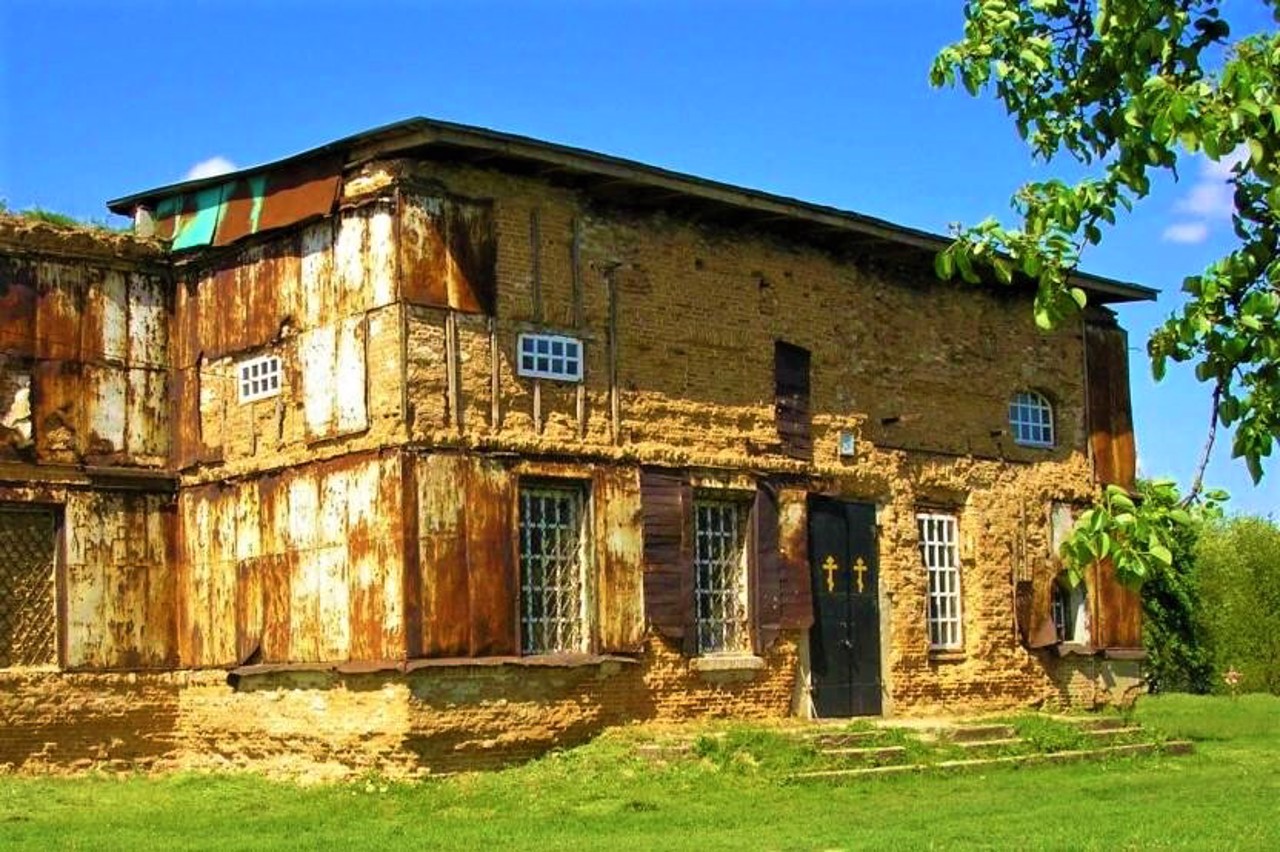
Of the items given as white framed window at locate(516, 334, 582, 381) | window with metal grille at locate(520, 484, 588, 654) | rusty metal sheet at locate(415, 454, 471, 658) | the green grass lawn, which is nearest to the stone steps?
the green grass lawn

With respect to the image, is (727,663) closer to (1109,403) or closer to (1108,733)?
(1108,733)

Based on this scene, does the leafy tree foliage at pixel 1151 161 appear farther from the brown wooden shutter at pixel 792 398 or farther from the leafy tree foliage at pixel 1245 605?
the leafy tree foliage at pixel 1245 605

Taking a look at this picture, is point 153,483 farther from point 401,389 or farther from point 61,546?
point 401,389

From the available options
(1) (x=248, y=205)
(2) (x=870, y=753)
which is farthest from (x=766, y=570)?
(1) (x=248, y=205)

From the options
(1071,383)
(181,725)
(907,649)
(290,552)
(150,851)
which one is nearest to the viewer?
(150,851)

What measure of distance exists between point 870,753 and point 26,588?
10126 millimetres

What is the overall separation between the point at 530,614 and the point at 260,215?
580 cm

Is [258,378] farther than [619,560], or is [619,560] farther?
[258,378]

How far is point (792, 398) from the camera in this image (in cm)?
2239

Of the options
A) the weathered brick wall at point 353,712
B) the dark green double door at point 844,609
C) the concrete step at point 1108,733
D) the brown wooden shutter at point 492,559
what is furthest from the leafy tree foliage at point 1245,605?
the brown wooden shutter at point 492,559

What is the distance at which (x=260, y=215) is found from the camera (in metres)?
20.7

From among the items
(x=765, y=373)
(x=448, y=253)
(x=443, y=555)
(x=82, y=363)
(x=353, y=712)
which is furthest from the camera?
(x=765, y=373)

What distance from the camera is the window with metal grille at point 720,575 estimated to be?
836 inches

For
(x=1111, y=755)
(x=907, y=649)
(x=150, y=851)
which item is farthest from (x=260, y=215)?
(x=1111, y=755)
